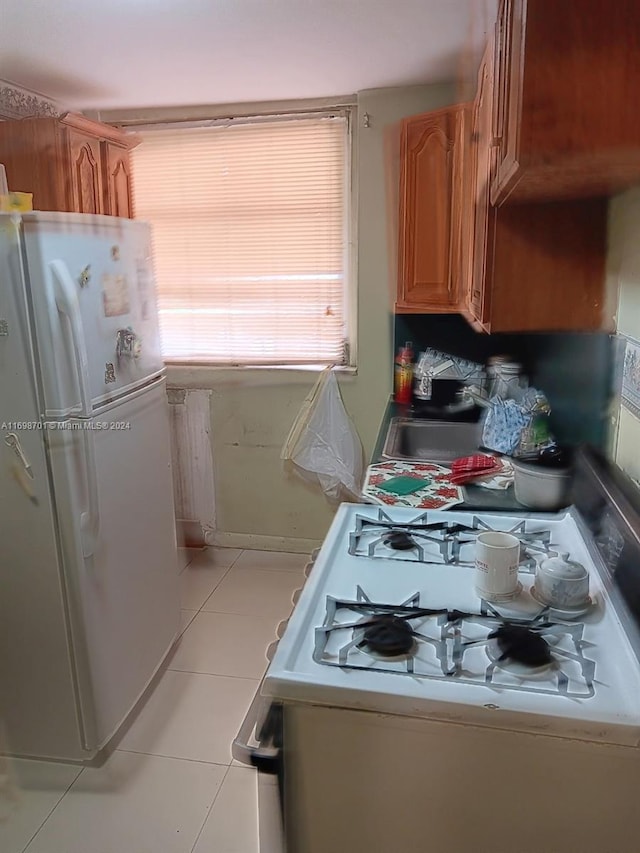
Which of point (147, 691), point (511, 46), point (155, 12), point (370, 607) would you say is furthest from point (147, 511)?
point (511, 46)

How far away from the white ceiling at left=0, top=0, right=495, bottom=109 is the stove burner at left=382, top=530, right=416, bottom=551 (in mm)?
1362

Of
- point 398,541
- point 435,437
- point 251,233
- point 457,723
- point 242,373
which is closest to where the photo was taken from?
point 457,723

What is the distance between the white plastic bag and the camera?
3.18 meters

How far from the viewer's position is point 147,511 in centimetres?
236

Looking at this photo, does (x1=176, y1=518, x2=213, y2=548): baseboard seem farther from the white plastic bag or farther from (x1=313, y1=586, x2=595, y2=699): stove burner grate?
(x1=313, y1=586, x2=595, y2=699): stove burner grate

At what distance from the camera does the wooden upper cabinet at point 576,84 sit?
1.01 meters

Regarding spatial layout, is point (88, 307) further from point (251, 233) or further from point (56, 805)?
point (56, 805)

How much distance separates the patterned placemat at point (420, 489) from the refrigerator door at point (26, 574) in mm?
942

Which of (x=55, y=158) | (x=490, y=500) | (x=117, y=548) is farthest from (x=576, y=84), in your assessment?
(x=55, y=158)

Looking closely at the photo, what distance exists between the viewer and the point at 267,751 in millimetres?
1043

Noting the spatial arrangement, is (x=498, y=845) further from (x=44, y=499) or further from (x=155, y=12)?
(x=155, y=12)

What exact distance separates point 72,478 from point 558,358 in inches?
60.8

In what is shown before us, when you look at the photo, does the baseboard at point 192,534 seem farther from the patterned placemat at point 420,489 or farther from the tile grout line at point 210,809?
the patterned placemat at point 420,489

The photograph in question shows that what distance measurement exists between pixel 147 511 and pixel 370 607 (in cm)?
134
